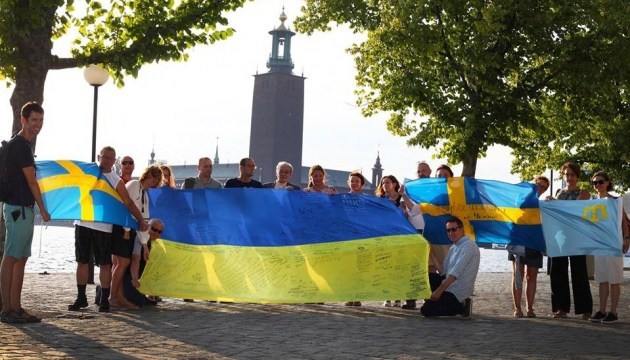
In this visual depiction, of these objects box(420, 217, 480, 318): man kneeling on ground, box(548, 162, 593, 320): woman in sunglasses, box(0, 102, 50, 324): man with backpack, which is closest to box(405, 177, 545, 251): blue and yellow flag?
box(548, 162, 593, 320): woman in sunglasses

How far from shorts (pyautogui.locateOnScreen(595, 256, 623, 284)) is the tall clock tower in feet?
459

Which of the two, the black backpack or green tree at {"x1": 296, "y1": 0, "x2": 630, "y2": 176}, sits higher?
green tree at {"x1": 296, "y1": 0, "x2": 630, "y2": 176}

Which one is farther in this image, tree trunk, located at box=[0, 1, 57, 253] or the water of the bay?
the water of the bay

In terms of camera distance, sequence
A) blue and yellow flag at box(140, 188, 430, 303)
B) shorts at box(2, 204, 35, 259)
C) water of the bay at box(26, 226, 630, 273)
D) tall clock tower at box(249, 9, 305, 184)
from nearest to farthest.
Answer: shorts at box(2, 204, 35, 259) → blue and yellow flag at box(140, 188, 430, 303) → water of the bay at box(26, 226, 630, 273) → tall clock tower at box(249, 9, 305, 184)

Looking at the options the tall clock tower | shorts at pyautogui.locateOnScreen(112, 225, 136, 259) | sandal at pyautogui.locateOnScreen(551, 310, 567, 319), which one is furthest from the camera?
the tall clock tower

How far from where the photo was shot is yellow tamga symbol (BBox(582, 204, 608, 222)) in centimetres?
1501

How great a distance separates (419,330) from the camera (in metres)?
12.7

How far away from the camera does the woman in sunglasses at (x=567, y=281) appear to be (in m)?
15.4

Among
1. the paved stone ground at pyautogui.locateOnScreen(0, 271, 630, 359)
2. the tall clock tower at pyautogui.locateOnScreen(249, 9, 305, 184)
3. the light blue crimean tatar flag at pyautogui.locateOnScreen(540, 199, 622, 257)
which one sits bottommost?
→ the paved stone ground at pyautogui.locateOnScreen(0, 271, 630, 359)

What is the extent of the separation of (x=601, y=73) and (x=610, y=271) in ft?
46.5

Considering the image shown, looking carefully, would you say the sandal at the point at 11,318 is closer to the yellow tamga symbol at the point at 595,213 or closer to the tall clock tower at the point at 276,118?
the yellow tamga symbol at the point at 595,213

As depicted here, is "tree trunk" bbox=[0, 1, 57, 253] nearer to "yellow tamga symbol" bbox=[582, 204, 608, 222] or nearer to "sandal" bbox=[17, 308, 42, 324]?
"sandal" bbox=[17, 308, 42, 324]

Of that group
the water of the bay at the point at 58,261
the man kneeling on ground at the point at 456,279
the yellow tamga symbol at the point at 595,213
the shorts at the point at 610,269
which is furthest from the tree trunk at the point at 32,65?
the water of the bay at the point at 58,261

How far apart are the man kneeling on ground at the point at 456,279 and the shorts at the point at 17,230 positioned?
531 cm
